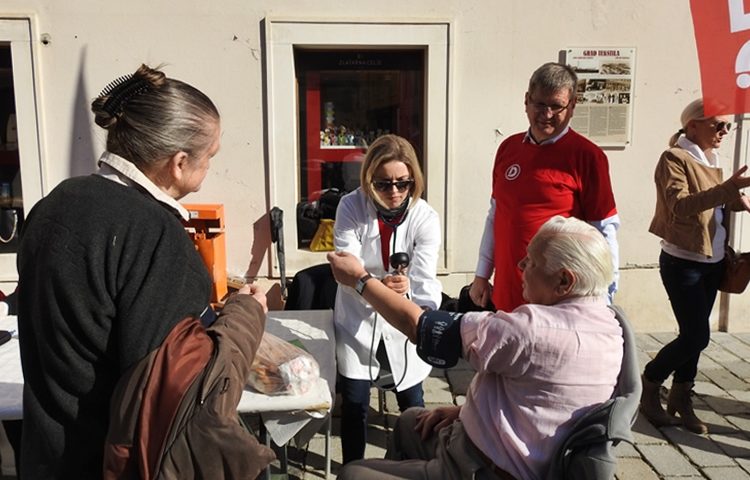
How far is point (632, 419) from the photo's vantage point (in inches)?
67.0

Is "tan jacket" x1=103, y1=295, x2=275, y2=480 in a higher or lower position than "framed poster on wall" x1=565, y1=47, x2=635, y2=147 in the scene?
lower

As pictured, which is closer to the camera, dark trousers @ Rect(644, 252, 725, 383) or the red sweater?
the red sweater

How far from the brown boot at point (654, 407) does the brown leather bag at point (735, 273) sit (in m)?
0.73

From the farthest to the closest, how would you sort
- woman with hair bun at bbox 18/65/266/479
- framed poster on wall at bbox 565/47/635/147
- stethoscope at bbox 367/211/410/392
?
framed poster on wall at bbox 565/47/635/147 < stethoscope at bbox 367/211/410/392 < woman with hair bun at bbox 18/65/266/479

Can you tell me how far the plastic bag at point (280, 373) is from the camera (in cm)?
203

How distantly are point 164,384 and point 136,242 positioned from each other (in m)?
0.32

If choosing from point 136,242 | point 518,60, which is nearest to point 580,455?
point 136,242

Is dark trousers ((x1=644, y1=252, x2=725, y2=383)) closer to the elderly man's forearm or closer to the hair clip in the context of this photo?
the elderly man's forearm

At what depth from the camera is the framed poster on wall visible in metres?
5.22

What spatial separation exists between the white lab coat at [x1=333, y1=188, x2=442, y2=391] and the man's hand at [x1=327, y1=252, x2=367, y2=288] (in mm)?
468

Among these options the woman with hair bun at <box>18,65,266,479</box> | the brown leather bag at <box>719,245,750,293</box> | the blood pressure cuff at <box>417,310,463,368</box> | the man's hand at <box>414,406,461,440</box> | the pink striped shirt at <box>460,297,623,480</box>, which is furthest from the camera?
the brown leather bag at <box>719,245,750,293</box>

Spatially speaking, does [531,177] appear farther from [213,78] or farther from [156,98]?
[213,78]

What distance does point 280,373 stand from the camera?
6.69 feet

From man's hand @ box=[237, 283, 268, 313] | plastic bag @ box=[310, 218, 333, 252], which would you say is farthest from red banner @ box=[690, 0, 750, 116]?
plastic bag @ box=[310, 218, 333, 252]
